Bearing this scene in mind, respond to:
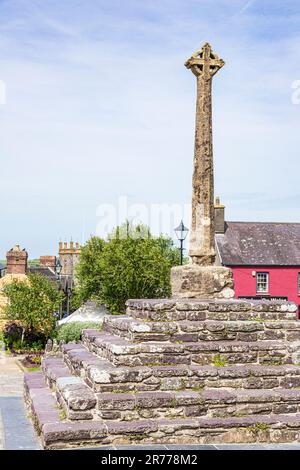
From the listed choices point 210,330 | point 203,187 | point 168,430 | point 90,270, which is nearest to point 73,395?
point 168,430

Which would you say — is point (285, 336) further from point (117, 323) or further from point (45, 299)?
point (45, 299)

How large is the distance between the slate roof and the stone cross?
94.1 feet

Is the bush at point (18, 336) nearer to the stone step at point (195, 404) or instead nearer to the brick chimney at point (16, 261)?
the brick chimney at point (16, 261)

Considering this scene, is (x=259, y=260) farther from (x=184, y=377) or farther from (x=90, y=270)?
(x=184, y=377)

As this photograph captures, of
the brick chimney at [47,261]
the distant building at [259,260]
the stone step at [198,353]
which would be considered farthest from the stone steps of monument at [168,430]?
the brick chimney at [47,261]

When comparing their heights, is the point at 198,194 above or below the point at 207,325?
above

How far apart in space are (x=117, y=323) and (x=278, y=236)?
33.8 metres

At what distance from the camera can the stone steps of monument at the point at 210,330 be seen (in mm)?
9695

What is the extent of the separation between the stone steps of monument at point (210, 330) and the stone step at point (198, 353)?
0.29ft

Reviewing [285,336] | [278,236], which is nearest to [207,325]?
[285,336]

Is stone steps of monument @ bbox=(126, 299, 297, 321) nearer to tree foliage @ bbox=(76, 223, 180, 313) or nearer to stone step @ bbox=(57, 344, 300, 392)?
stone step @ bbox=(57, 344, 300, 392)

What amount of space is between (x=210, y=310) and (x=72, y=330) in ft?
63.8

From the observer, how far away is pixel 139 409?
8805mm
